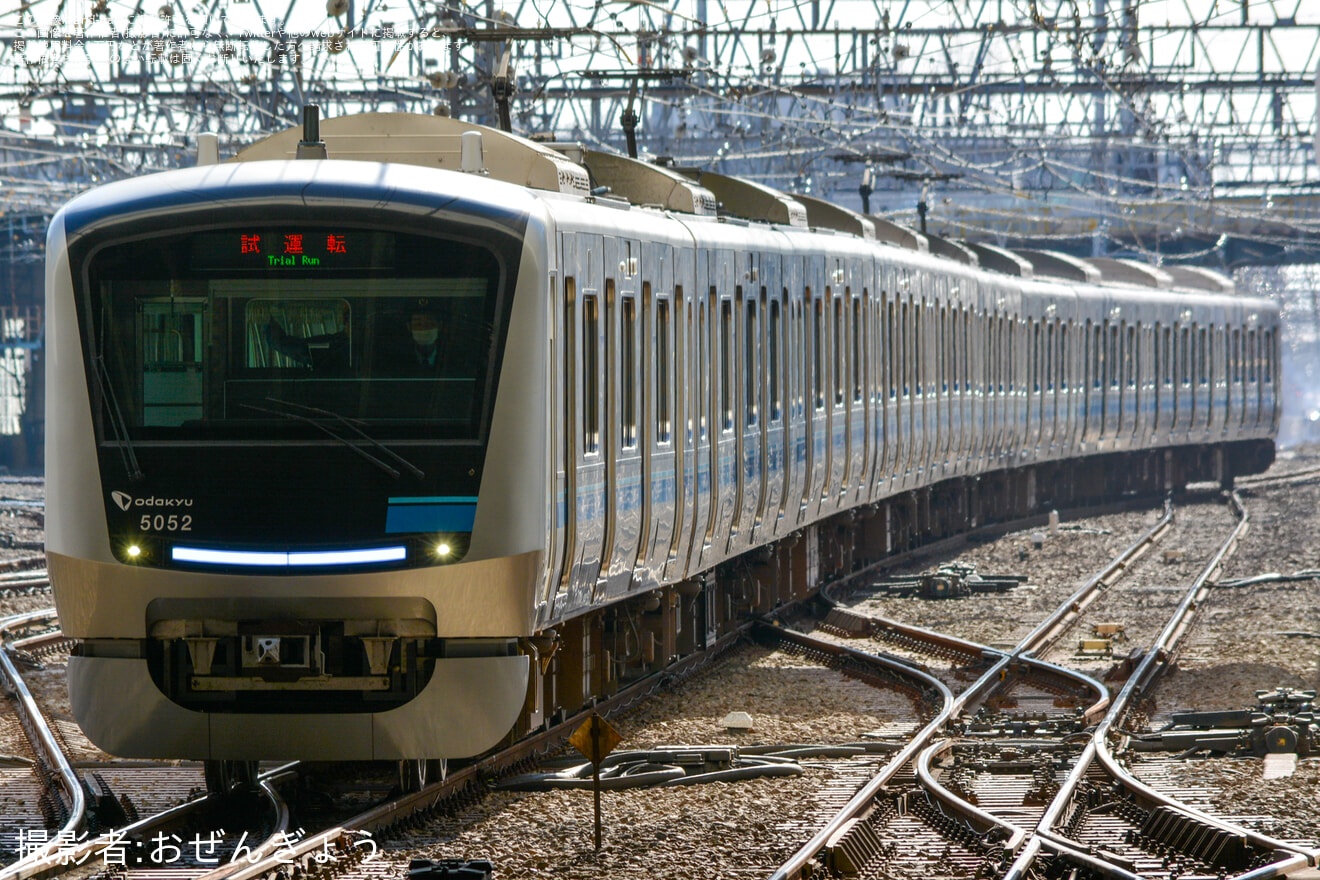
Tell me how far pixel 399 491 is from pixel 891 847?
263cm

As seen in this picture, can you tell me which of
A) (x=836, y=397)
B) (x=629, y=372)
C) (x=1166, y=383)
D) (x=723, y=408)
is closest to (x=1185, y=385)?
(x=1166, y=383)

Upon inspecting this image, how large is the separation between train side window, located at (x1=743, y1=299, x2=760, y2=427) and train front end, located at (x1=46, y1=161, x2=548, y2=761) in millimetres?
4928

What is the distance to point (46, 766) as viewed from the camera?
10891 mm

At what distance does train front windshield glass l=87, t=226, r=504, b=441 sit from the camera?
8961 millimetres

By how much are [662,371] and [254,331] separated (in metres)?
3.27

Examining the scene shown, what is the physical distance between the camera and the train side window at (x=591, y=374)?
1021cm

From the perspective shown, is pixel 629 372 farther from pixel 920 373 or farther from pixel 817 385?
pixel 920 373

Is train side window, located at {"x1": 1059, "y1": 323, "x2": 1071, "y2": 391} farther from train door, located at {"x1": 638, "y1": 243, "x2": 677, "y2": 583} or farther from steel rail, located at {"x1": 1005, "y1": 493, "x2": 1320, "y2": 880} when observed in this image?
train door, located at {"x1": 638, "y1": 243, "x2": 677, "y2": 583}

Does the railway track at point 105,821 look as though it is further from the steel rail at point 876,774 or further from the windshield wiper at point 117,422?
the steel rail at point 876,774

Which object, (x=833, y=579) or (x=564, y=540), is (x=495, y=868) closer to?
(x=564, y=540)

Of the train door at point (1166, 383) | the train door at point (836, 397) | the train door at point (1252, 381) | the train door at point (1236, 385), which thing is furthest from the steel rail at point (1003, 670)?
the train door at point (1252, 381)

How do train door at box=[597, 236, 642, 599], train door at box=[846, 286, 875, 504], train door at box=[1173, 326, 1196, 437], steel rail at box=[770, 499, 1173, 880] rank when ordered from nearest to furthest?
1. steel rail at box=[770, 499, 1173, 880]
2. train door at box=[597, 236, 642, 599]
3. train door at box=[846, 286, 875, 504]
4. train door at box=[1173, 326, 1196, 437]

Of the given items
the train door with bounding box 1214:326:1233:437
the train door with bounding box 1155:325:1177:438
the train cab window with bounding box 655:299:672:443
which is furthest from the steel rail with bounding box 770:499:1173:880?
the train door with bounding box 1214:326:1233:437

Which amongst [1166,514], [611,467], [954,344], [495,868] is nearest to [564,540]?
[611,467]
